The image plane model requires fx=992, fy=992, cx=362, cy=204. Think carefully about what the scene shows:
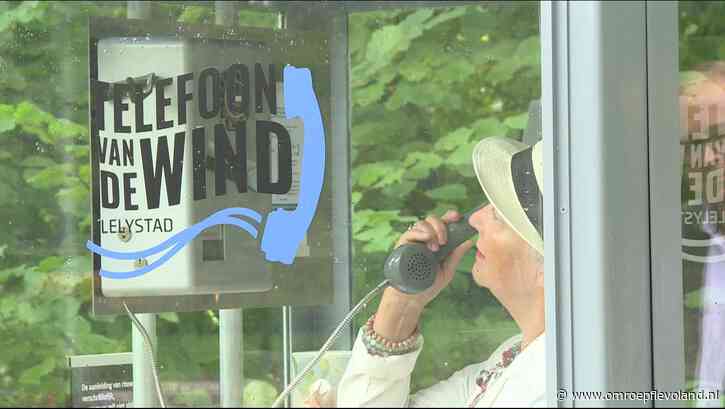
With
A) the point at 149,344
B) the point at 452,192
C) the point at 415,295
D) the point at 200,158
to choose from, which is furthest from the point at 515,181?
the point at 149,344

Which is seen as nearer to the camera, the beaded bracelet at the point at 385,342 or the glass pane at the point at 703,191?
the glass pane at the point at 703,191

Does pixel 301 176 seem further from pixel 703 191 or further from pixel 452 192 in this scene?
pixel 703 191

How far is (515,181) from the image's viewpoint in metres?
1.53

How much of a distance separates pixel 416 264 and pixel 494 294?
0.43 ft

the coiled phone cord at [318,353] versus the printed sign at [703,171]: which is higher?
the printed sign at [703,171]

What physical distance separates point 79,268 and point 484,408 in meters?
0.66

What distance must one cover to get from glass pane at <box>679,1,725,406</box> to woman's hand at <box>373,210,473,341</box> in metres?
0.35

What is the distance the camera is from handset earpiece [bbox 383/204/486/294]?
1.57 meters

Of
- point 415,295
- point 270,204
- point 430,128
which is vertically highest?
point 430,128

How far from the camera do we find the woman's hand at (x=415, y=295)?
1.57 meters

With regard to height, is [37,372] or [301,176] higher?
[301,176]

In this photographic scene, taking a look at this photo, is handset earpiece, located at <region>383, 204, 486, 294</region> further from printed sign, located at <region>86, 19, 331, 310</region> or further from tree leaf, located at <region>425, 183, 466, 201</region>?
printed sign, located at <region>86, 19, 331, 310</region>

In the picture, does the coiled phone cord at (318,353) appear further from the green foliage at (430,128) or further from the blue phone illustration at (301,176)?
the blue phone illustration at (301,176)

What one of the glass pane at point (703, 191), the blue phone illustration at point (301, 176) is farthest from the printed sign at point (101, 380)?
the glass pane at point (703, 191)
